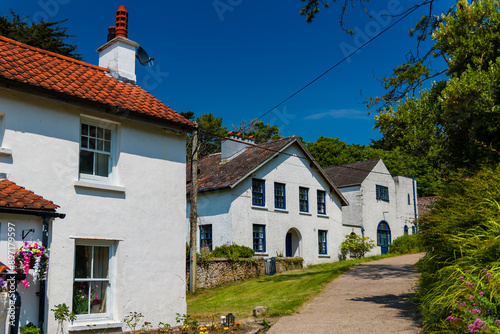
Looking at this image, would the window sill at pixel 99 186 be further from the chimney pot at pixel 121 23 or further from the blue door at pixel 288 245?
the blue door at pixel 288 245

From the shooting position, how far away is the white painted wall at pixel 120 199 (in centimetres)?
980

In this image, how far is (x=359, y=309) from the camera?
12117 mm

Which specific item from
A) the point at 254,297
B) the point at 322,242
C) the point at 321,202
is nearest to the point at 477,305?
the point at 254,297

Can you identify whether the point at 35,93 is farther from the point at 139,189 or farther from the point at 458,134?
the point at 458,134

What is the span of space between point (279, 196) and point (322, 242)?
4612mm

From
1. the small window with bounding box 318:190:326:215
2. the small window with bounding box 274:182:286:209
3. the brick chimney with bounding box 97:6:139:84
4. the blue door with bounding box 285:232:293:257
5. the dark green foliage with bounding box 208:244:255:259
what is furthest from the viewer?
the small window with bounding box 318:190:326:215

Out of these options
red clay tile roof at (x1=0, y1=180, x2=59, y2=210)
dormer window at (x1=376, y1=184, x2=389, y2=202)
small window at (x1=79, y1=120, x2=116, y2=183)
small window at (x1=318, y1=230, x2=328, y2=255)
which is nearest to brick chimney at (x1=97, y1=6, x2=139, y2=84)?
small window at (x1=79, y1=120, x2=116, y2=183)

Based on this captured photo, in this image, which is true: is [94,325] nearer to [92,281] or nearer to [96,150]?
[92,281]

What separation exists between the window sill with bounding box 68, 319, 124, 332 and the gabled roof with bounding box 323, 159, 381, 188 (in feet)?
92.1

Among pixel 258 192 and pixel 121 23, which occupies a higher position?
pixel 121 23

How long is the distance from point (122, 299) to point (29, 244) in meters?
2.73

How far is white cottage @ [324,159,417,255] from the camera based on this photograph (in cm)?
3631

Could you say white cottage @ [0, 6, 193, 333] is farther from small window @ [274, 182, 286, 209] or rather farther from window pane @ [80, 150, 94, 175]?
small window @ [274, 182, 286, 209]

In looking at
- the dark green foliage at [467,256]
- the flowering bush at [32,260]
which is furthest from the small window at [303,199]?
the flowering bush at [32,260]
